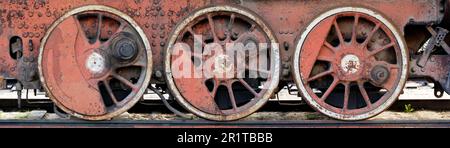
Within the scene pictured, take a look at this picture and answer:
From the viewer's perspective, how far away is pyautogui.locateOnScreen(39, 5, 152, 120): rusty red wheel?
6.42 metres

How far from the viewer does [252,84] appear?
6.93 meters

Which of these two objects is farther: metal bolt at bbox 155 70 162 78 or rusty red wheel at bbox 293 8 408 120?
metal bolt at bbox 155 70 162 78

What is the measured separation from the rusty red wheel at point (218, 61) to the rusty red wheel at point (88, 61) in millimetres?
337

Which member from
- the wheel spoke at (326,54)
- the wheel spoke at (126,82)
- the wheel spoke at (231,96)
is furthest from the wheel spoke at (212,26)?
the wheel spoke at (326,54)

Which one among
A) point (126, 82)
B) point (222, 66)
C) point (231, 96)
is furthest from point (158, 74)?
point (231, 96)

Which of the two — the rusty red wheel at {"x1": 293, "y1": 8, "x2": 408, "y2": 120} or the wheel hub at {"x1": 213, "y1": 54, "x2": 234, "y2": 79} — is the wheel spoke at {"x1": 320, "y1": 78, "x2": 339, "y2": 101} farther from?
the wheel hub at {"x1": 213, "y1": 54, "x2": 234, "y2": 79}

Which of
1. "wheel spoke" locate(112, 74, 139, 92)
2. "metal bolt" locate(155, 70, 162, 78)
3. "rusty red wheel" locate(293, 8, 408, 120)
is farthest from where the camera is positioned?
"metal bolt" locate(155, 70, 162, 78)

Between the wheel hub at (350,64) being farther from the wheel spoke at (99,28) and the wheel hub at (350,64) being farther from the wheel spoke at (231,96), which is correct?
the wheel spoke at (99,28)

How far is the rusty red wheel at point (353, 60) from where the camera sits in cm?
641

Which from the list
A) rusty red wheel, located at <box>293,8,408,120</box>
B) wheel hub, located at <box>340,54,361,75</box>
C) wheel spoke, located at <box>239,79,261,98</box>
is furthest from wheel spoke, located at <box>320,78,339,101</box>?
wheel spoke, located at <box>239,79,261,98</box>

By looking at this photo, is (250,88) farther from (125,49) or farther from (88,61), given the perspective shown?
(88,61)

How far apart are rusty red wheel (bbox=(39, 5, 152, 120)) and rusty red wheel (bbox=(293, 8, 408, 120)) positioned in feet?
5.23

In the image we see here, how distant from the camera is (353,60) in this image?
642cm

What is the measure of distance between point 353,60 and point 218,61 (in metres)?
1.34
